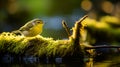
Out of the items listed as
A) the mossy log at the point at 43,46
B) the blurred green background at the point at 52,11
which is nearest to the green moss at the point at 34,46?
the mossy log at the point at 43,46

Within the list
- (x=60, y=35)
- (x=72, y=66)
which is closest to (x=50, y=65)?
(x=72, y=66)

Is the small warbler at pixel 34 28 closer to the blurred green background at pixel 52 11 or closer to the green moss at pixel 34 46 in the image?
the green moss at pixel 34 46

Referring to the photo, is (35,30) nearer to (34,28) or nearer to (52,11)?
(34,28)

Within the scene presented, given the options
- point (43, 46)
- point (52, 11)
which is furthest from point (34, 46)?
point (52, 11)

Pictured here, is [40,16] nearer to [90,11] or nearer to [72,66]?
[90,11]

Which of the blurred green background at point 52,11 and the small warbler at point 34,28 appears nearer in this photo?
the small warbler at point 34,28

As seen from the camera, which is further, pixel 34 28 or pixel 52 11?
pixel 52 11
